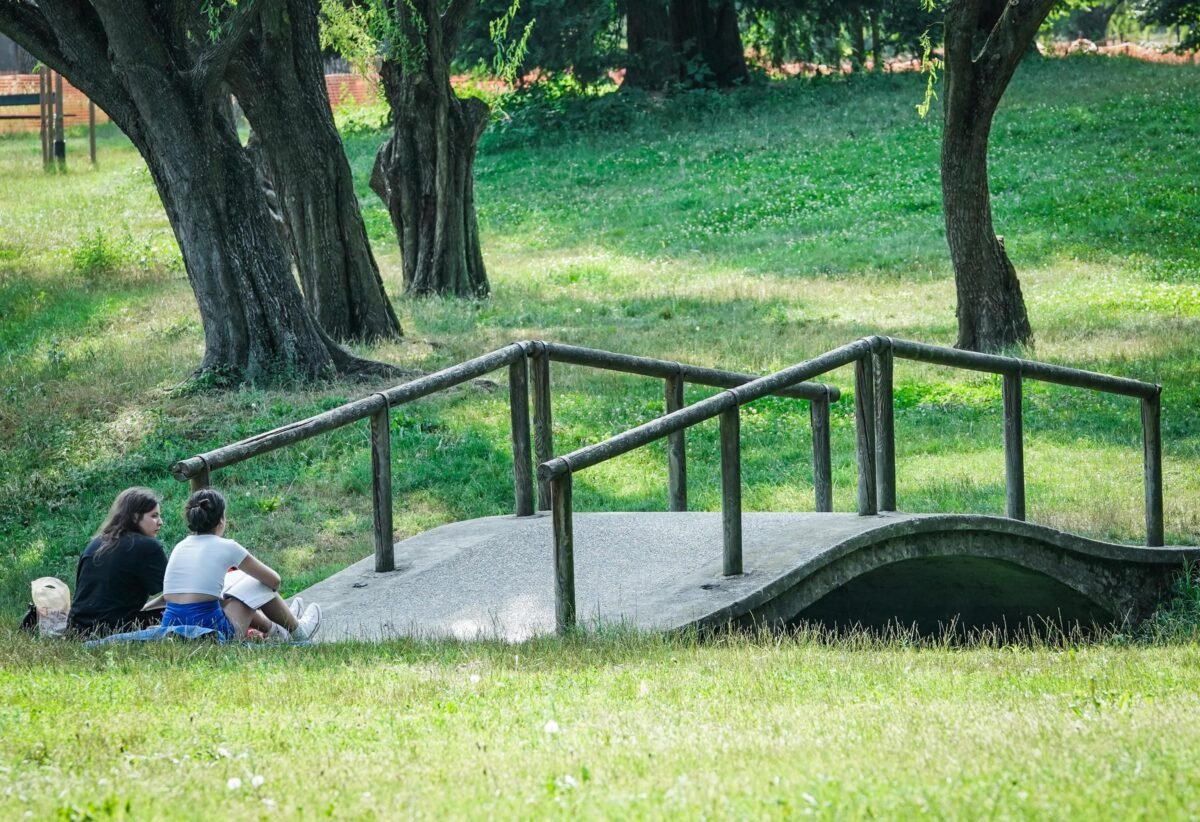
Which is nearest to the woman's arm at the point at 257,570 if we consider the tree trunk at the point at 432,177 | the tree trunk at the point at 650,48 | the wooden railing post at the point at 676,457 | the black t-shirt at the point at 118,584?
the black t-shirt at the point at 118,584

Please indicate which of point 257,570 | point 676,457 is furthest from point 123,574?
point 676,457

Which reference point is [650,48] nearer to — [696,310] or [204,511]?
[696,310]

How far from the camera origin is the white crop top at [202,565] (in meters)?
7.53

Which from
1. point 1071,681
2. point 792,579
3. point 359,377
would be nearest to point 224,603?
point 792,579

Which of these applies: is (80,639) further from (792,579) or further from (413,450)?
(413,450)

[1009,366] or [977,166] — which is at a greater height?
[977,166]

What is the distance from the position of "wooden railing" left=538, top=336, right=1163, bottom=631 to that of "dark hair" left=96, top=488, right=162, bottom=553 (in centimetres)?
211

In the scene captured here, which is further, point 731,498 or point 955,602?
point 955,602

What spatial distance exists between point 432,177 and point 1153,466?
12304 millimetres

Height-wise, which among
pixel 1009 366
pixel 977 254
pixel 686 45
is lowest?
pixel 1009 366

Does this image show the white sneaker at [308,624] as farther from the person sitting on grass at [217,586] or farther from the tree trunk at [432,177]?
the tree trunk at [432,177]

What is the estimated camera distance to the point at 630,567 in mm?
8352

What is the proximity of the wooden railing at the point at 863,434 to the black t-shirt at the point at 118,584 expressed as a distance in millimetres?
2126

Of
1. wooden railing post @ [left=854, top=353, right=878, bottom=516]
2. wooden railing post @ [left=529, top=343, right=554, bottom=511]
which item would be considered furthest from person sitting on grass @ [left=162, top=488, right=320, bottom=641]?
wooden railing post @ [left=854, top=353, right=878, bottom=516]
